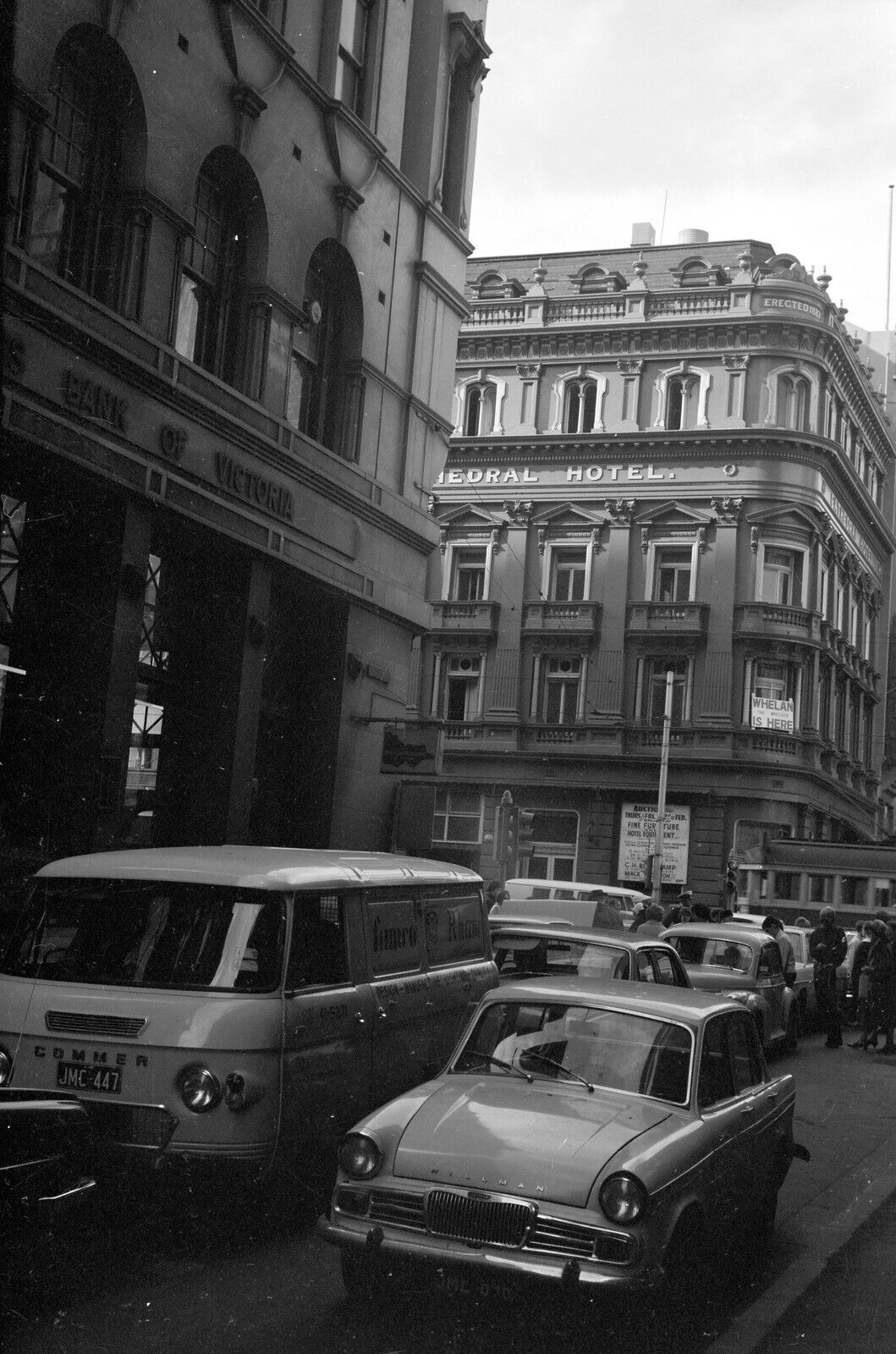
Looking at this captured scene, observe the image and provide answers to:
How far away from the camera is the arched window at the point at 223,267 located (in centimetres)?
1772

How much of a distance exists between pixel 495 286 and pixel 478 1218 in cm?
4742

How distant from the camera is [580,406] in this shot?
48156mm

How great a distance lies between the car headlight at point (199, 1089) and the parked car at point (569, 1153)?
983 mm

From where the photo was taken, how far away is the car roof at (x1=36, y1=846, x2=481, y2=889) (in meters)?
7.59

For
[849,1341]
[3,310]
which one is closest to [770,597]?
[3,310]

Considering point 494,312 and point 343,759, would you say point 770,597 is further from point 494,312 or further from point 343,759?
point 343,759

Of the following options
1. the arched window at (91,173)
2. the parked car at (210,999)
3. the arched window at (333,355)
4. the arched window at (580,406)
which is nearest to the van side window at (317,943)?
the parked car at (210,999)

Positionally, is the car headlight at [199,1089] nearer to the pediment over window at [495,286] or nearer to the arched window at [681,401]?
the arched window at [681,401]

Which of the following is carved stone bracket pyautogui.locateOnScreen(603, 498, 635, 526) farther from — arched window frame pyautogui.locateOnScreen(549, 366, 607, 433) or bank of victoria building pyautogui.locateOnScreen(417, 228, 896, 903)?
arched window frame pyautogui.locateOnScreen(549, 366, 607, 433)

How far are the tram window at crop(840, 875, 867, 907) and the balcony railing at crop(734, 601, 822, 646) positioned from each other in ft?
49.1

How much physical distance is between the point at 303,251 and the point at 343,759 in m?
7.19

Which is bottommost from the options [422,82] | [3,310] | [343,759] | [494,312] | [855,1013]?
[855,1013]

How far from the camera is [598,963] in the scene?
11.0 meters

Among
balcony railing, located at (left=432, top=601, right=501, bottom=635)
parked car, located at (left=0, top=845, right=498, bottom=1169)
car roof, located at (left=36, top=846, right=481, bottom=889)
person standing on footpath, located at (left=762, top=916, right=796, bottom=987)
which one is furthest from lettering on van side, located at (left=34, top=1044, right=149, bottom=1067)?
balcony railing, located at (left=432, top=601, right=501, bottom=635)
